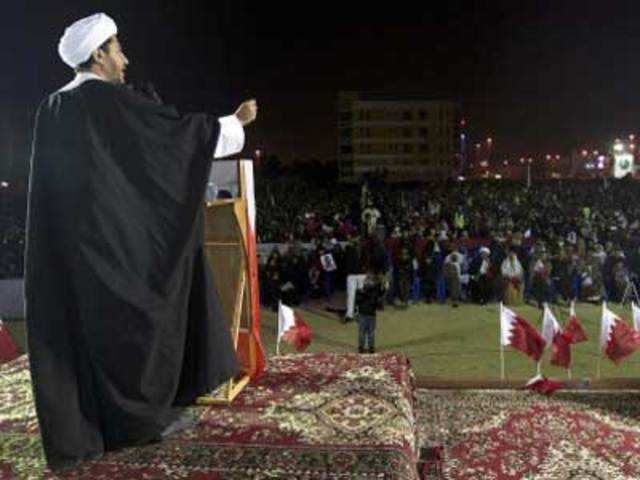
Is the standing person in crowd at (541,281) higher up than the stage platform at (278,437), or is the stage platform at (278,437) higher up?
the stage platform at (278,437)

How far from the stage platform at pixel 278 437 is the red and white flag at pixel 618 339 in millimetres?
3645

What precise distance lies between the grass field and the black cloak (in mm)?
5784

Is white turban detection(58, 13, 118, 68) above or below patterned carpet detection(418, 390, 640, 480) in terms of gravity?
above

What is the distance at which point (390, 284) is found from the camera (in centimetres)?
1312

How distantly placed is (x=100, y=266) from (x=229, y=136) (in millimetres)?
786

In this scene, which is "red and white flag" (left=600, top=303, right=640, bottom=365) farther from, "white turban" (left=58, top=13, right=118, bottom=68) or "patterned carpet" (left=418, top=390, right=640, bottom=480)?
"white turban" (left=58, top=13, right=118, bottom=68)

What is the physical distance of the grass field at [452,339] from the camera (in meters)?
8.27

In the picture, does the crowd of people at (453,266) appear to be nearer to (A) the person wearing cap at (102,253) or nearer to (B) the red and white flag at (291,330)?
(B) the red and white flag at (291,330)

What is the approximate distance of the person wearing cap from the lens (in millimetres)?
2662

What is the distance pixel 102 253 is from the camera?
2.69 meters

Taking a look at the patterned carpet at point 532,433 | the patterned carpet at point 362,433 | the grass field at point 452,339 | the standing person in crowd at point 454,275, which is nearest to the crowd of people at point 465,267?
the standing person in crowd at point 454,275

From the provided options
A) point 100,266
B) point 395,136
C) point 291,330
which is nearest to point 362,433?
point 100,266

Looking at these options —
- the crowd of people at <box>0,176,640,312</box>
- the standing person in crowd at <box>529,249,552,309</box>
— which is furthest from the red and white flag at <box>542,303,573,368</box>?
the standing person in crowd at <box>529,249,552,309</box>

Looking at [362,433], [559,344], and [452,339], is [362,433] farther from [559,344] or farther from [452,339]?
[452,339]
